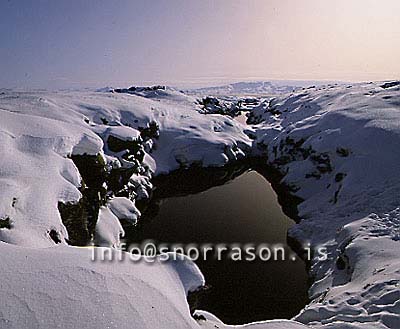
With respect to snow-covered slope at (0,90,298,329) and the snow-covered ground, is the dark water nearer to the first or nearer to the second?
the snow-covered ground

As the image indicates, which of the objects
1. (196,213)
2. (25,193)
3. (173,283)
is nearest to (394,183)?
(196,213)

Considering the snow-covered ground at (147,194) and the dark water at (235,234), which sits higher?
the snow-covered ground at (147,194)

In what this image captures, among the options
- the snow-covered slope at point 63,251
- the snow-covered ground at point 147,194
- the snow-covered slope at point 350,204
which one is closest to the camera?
the snow-covered slope at point 63,251

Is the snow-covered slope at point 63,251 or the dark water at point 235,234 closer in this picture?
the snow-covered slope at point 63,251

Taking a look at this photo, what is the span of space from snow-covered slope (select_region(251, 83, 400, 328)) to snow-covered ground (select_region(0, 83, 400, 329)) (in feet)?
0.24

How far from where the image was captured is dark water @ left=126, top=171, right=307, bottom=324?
1741 centimetres

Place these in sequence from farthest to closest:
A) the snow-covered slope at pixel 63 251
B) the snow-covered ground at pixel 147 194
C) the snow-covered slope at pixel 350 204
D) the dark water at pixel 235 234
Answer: the dark water at pixel 235 234
the snow-covered slope at pixel 350 204
the snow-covered ground at pixel 147 194
the snow-covered slope at pixel 63 251

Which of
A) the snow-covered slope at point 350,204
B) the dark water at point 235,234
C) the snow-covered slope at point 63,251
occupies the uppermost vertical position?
the snow-covered slope at point 63,251

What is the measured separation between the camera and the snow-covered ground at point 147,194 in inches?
285

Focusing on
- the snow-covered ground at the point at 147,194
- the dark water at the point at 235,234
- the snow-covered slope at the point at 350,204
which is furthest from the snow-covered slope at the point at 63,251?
the snow-covered slope at the point at 350,204

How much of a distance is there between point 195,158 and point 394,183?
22.8 meters

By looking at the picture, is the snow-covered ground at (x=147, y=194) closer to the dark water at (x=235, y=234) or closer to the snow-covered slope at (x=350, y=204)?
the snow-covered slope at (x=350, y=204)

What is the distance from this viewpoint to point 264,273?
1973 cm

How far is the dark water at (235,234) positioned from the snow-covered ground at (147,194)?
5.04 ft
